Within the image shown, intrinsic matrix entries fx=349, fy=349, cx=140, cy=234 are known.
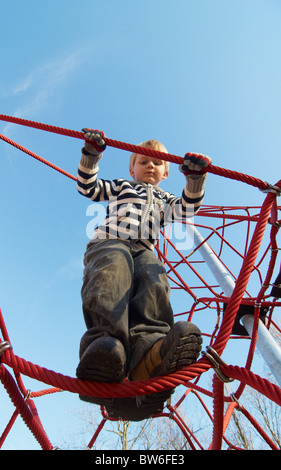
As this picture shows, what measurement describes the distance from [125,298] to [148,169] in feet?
3.39

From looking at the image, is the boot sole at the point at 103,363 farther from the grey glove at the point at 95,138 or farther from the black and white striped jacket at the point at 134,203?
the grey glove at the point at 95,138

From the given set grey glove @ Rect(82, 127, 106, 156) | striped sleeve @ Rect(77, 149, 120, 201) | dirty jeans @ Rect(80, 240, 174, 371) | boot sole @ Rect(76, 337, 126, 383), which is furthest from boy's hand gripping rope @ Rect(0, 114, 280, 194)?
boot sole @ Rect(76, 337, 126, 383)

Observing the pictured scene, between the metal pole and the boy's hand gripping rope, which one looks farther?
the metal pole

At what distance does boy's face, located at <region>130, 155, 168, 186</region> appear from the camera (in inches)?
85.4

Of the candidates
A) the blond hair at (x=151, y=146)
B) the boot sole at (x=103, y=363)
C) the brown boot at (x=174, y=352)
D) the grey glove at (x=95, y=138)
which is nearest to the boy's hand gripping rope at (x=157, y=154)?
the grey glove at (x=95, y=138)

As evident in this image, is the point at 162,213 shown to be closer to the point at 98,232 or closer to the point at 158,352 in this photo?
the point at 98,232

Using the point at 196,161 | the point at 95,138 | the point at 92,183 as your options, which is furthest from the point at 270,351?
the point at 95,138

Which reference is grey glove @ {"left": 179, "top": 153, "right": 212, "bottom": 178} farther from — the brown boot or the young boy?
the brown boot

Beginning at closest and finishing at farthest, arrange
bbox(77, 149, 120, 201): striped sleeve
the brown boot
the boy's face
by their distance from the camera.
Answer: the brown boot → bbox(77, 149, 120, 201): striped sleeve → the boy's face

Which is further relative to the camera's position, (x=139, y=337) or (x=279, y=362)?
(x=279, y=362)

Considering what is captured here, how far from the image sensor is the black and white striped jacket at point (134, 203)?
1.76 m

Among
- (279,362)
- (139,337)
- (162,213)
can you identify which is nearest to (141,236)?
(162,213)

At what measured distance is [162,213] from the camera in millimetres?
2098
